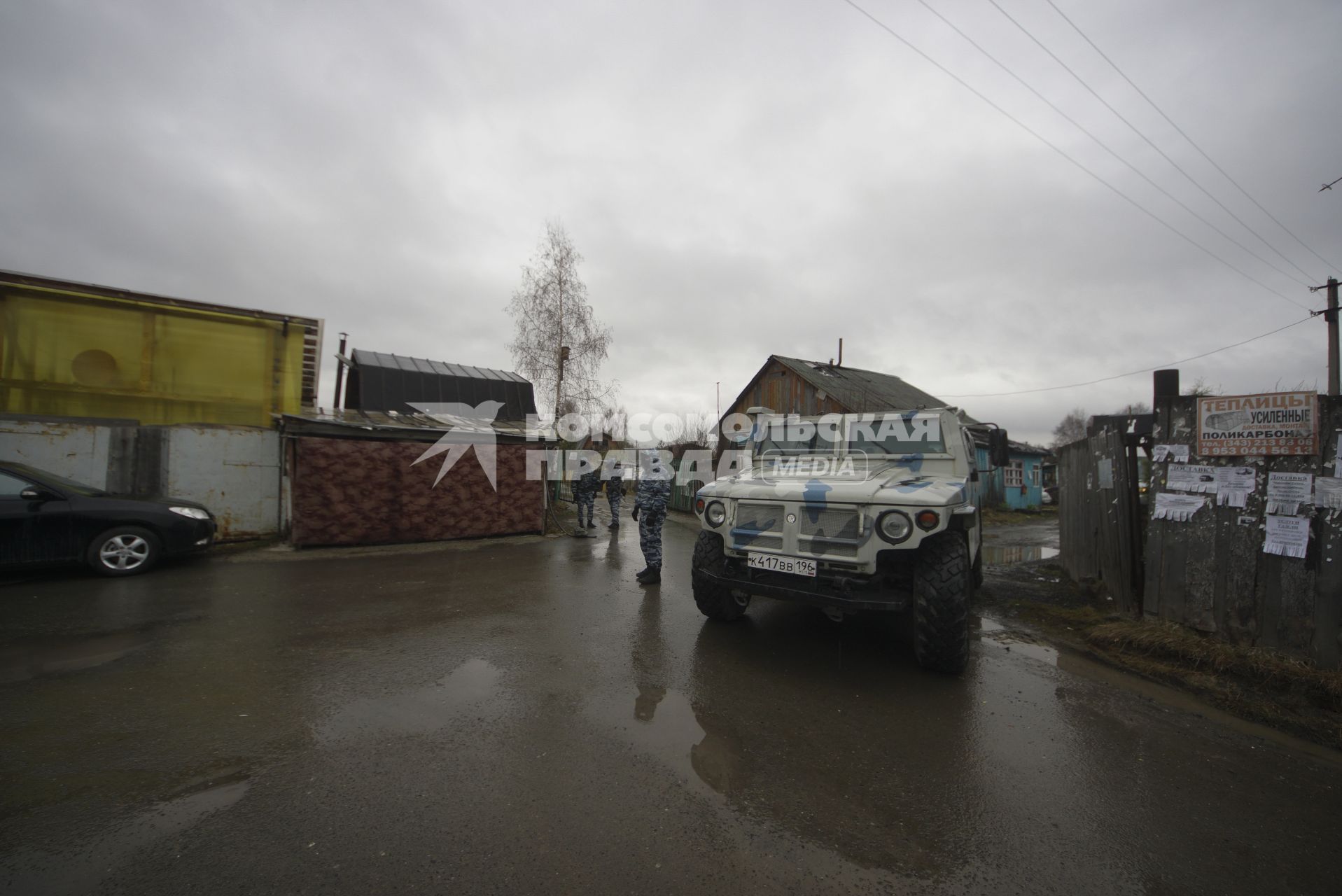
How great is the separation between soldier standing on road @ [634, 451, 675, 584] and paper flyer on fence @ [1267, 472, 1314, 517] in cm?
520

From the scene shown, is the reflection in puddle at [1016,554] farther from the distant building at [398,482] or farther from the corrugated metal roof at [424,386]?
the corrugated metal roof at [424,386]

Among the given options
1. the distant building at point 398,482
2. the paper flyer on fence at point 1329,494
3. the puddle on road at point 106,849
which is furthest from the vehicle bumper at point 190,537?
the paper flyer on fence at point 1329,494

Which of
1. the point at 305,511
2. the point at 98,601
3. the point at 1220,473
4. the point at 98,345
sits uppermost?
the point at 98,345

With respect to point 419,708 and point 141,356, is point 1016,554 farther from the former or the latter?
point 141,356

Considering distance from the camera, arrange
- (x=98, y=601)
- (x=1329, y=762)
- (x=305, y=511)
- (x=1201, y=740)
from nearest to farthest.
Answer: (x=1329, y=762) → (x=1201, y=740) → (x=98, y=601) → (x=305, y=511)

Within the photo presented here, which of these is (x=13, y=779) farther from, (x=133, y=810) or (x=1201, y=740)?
(x=1201, y=740)

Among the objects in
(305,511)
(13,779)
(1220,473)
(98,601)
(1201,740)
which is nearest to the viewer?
(13,779)

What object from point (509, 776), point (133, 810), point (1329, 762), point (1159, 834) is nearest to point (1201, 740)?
point (1329, 762)

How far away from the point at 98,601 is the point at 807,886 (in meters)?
6.97

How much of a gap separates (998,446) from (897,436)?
3.55 feet

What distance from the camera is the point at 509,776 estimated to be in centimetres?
254

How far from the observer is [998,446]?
5.38 m

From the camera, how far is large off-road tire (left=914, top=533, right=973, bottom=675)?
11.9ft

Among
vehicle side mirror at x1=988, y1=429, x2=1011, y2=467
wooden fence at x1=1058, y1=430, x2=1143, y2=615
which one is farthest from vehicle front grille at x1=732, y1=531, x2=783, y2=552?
wooden fence at x1=1058, y1=430, x2=1143, y2=615
